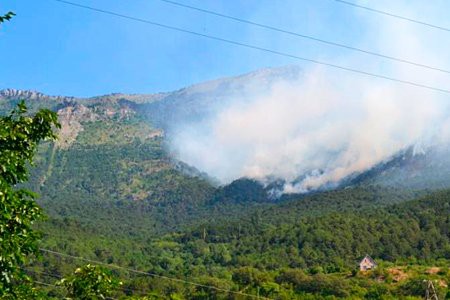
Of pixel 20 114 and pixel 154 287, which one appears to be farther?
pixel 154 287

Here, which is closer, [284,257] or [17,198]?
[17,198]

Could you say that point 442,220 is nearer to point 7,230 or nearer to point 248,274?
point 248,274

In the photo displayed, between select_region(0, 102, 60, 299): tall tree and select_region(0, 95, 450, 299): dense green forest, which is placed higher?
select_region(0, 95, 450, 299): dense green forest

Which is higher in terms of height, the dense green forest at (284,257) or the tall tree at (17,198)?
the dense green forest at (284,257)

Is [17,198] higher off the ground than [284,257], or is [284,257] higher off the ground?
[284,257]

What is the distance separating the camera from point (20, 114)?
455 inches

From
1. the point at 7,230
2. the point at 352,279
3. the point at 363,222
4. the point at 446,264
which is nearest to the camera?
the point at 7,230

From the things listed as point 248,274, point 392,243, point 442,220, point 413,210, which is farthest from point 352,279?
point 413,210

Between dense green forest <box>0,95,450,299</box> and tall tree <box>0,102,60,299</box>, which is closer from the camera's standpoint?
tall tree <box>0,102,60,299</box>

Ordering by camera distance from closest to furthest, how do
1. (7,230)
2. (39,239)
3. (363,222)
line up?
(7,230)
(39,239)
(363,222)

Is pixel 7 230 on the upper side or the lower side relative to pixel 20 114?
lower

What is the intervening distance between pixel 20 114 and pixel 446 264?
122 metres

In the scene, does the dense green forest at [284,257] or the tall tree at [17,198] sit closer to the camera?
the tall tree at [17,198]

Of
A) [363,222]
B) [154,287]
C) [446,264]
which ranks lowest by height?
[154,287]
